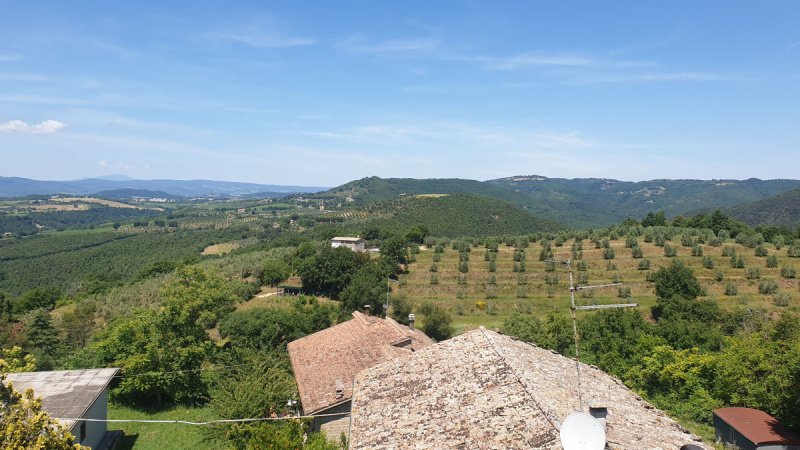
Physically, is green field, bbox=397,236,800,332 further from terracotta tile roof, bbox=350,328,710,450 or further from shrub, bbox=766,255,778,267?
terracotta tile roof, bbox=350,328,710,450

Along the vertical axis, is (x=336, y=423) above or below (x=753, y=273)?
below

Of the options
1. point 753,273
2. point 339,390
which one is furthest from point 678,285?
point 339,390

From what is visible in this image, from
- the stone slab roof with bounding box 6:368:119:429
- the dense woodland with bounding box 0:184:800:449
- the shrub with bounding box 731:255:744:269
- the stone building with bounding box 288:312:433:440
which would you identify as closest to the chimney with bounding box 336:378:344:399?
the stone building with bounding box 288:312:433:440

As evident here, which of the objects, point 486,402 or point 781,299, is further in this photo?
point 781,299

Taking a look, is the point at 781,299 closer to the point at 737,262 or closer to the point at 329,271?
the point at 737,262

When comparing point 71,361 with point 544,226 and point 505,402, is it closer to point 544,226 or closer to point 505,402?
point 505,402

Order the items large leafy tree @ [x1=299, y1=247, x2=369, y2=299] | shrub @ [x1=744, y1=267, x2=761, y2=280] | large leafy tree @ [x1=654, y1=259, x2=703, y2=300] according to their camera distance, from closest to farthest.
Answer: large leafy tree @ [x1=654, y1=259, x2=703, y2=300], shrub @ [x1=744, y1=267, x2=761, y2=280], large leafy tree @ [x1=299, y1=247, x2=369, y2=299]
